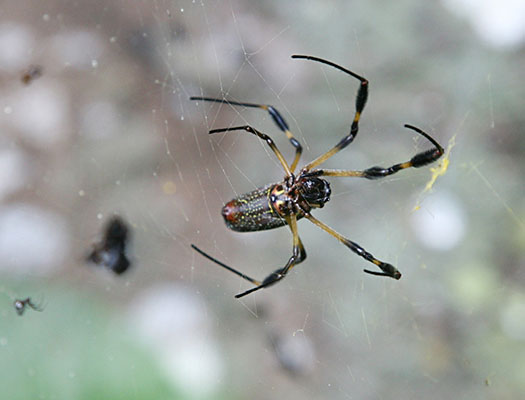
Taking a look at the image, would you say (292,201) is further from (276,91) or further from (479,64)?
(479,64)

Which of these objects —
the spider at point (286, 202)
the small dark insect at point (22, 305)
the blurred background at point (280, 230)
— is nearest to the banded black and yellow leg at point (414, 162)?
the spider at point (286, 202)

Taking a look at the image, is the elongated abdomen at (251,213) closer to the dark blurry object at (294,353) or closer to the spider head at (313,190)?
the spider head at (313,190)

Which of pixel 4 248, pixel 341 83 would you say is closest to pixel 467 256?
pixel 341 83

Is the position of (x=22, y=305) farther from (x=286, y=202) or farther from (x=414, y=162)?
(x=414, y=162)

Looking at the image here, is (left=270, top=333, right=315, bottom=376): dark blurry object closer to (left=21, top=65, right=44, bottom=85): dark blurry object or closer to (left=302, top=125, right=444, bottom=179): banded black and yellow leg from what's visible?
(left=302, top=125, right=444, bottom=179): banded black and yellow leg

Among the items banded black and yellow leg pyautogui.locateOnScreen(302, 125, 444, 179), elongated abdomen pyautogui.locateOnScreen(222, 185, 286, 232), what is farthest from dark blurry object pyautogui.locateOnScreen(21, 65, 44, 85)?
banded black and yellow leg pyautogui.locateOnScreen(302, 125, 444, 179)
